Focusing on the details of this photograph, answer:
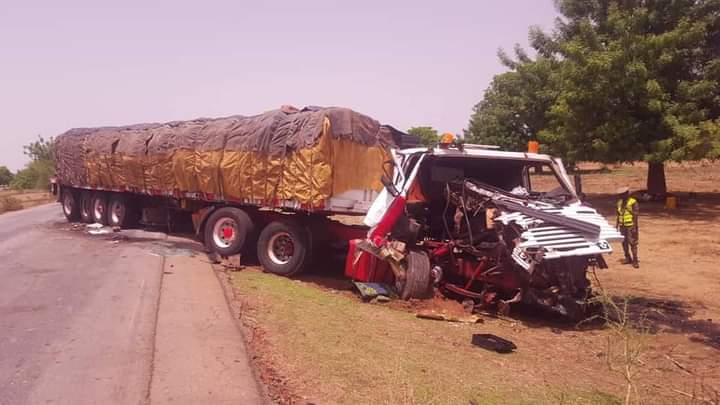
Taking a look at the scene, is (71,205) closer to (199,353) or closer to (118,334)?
(118,334)

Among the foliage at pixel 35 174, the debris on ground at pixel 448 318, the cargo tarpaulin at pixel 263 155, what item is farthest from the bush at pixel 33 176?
the debris on ground at pixel 448 318

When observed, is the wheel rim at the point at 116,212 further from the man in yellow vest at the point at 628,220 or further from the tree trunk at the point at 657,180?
the tree trunk at the point at 657,180

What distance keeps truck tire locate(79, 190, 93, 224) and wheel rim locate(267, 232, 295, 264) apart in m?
9.46

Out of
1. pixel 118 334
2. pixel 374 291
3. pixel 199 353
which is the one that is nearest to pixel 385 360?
pixel 199 353

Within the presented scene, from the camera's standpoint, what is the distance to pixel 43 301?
23.6 ft

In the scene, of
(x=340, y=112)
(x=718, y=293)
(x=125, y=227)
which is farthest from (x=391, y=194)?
(x=125, y=227)

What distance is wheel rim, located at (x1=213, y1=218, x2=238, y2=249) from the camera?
10.9 meters

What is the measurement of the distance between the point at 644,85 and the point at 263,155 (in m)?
12.7

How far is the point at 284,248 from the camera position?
391 inches

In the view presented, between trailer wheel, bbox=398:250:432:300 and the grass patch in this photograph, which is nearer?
the grass patch

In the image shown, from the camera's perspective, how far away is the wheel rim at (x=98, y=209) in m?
16.3

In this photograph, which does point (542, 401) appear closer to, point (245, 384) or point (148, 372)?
point (245, 384)

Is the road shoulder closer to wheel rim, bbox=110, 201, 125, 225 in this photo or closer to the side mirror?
the side mirror

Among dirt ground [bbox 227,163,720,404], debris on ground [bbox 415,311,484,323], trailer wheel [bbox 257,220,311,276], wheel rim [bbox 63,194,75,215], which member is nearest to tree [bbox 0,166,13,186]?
wheel rim [bbox 63,194,75,215]
